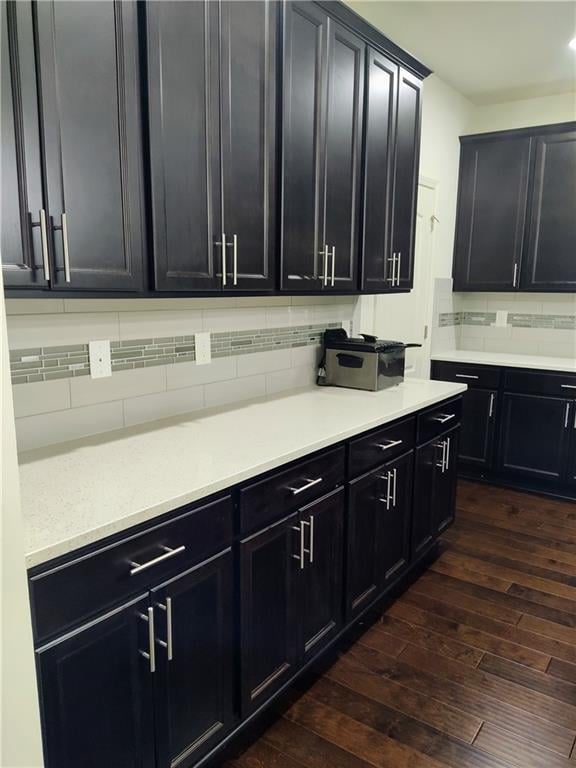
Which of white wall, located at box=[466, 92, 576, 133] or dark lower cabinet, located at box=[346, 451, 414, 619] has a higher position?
white wall, located at box=[466, 92, 576, 133]

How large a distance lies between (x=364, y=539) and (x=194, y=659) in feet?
3.07

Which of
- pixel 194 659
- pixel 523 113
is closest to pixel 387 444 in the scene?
pixel 194 659

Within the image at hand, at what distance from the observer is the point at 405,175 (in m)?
2.84

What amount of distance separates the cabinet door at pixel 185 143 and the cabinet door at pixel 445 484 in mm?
1615

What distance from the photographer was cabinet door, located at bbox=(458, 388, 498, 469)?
4039 millimetres

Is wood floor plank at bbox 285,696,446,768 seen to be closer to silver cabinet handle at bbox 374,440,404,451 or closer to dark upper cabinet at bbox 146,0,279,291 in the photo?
silver cabinet handle at bbox 374,440,404,451

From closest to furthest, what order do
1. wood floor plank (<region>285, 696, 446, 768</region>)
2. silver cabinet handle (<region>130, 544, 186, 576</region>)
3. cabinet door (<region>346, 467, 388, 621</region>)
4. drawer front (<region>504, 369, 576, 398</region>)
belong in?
silver cabinet handle (<region>130, 544, 186, 576</region>) < wood floor plank (<region>285, 696, 446, 768</region>) < cabinet door (<region>346, 467, 388, 621</region>) < drawer front (<region>504, 369, 576, 398</region>)

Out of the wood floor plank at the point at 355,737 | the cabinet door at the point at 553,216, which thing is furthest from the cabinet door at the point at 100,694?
the cabinet door at the point at 553,216

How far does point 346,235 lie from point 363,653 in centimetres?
177

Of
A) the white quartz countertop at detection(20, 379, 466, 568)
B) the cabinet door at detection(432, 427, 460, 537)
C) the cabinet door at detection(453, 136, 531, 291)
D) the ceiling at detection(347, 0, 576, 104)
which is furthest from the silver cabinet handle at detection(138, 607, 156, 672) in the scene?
the cabinet door at detection(453, 136, 531, 291)

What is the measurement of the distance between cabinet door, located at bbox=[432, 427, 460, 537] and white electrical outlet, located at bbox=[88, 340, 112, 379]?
5.59ft

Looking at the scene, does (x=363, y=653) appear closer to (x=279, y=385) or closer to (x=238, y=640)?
(x=238, y=640)

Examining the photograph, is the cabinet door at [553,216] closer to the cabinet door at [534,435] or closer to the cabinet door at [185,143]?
the cabinet door at [534,435]

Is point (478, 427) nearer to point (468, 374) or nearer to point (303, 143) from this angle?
point (468, 374)
